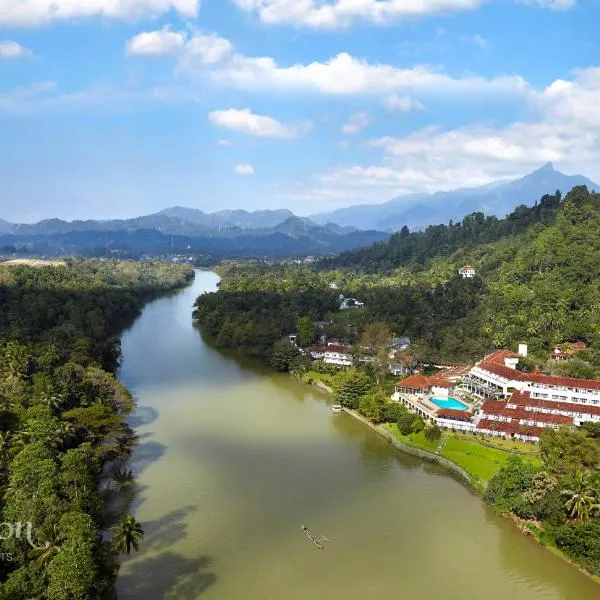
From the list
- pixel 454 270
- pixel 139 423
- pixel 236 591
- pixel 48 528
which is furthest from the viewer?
pixel 454 270

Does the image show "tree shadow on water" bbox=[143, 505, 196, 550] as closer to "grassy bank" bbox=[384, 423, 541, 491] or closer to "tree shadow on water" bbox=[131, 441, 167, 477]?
"tree shadow on water" bbox=[131, 441, 167, 477]

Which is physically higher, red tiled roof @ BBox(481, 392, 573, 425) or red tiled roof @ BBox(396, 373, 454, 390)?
red tiled roof @ BBox(396, 373, 454, 390)

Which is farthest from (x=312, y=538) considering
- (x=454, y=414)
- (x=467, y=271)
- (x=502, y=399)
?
(x=467, y=271)

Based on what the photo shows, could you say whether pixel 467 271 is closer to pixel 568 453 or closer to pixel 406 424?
pixel 406 424

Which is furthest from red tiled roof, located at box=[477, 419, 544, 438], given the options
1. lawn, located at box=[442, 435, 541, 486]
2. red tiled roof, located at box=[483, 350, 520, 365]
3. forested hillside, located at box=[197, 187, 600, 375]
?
forested hillside, located at box=[197, 187, 600, 375]

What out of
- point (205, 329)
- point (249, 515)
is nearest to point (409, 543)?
point (249, 515)

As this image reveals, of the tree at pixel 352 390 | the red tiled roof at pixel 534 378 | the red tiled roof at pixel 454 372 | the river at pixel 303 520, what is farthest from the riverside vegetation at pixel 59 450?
the red tiled roof at pixel 534 378

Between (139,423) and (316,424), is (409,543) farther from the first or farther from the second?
(139,423)
